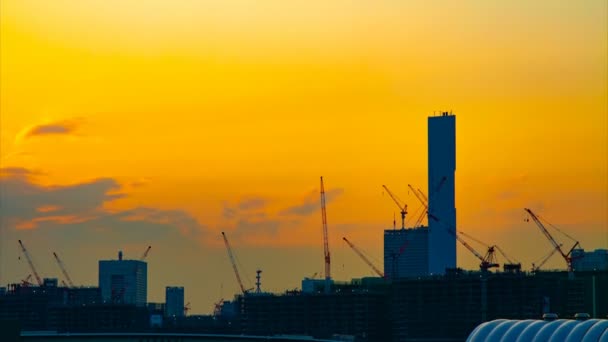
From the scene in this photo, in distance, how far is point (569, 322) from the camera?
143125mm

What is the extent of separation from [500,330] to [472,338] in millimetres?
4261

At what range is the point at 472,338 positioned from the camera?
15450cm

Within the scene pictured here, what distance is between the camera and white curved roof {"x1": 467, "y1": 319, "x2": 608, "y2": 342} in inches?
5408

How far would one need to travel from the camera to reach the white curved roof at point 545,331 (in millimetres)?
137375

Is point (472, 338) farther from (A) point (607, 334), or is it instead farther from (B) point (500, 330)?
(A) point (607, 334)

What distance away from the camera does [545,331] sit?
14350 cm

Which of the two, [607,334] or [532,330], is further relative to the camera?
[532,330]

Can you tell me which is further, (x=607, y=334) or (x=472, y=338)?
(x=472, y=338)

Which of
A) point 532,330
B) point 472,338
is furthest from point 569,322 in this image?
point 472,338

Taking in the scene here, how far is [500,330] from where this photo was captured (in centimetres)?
15112

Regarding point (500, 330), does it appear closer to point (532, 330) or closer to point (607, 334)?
point (532, 330)

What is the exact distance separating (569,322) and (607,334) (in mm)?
8117

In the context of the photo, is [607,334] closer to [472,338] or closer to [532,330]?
[532,330]

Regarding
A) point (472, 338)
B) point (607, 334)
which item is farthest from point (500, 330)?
point (607, 334)
